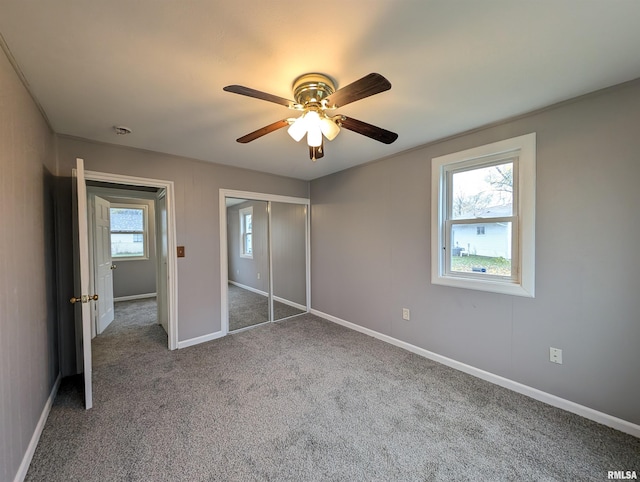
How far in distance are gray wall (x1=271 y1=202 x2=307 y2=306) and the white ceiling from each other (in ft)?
7.40

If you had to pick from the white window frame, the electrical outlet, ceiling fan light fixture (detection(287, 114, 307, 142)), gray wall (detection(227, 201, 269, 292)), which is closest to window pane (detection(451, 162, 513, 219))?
the electrical outlet

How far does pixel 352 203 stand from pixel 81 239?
115 inches

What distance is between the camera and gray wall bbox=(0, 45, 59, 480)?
4.25ft

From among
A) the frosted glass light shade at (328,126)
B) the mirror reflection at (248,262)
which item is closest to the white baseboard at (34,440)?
the mirror reflection at (248,262)

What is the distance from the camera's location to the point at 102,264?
3830 mm

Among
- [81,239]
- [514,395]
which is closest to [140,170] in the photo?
[81,239]

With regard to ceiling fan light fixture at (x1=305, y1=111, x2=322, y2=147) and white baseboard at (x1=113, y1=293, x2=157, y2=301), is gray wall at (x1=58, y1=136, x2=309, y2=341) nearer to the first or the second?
ceiling fan light fixture at (x1=305, y1=111, x2=322, y2=147)

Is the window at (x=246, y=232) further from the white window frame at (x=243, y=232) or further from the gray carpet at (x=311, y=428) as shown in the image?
the gray carpet at (x=311, y=428)

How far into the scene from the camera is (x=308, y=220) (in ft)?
14.4

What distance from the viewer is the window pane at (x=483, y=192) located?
2.30m

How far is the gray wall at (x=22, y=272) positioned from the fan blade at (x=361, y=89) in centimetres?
174

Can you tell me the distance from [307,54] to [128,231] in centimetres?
586

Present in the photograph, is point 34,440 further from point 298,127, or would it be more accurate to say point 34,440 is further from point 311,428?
point 298,127

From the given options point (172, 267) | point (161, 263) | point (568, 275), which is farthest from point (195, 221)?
point (568, 275)
